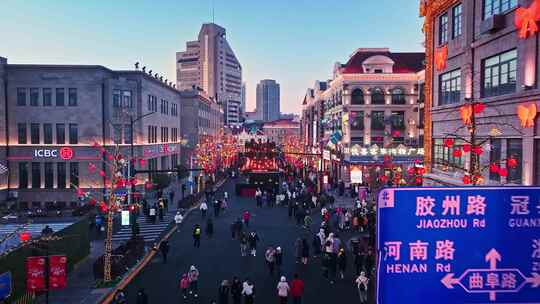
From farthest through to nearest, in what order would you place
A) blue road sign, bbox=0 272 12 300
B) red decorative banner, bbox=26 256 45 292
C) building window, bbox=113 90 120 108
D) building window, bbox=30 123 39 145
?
building window, bbox=113 90 120 108 → building window, bbox=30 123 39 145 → red decorative banner, bbox=26 256 45 292 → blue road sign, bbox=0 272 12 300

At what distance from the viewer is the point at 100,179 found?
42906 millimetres

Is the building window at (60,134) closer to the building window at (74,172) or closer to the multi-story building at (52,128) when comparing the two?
the multi-story building at (52,128)

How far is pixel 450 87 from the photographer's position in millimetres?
25109

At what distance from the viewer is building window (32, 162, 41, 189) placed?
42000 millimetres

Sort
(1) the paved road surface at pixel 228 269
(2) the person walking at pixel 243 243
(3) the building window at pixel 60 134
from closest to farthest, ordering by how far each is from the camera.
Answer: (1) the paved road surface at pixel 228 269, (2) the person walking at pixel 243 243, (3) the building window at pixel 60 134

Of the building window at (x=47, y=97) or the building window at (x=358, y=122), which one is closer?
the building window at (x=47, y=97)

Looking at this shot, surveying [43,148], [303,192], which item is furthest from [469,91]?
[43,148]

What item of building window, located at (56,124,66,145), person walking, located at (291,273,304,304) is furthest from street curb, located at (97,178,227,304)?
building window, located at (56,124,66,145)

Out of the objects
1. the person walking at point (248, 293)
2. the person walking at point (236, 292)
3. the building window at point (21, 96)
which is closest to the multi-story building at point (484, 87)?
the person walking at point (248, 293)

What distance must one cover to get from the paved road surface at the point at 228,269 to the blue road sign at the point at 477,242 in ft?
38.5

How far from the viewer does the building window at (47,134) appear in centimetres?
4200

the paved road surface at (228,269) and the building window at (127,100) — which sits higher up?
the building window at (127,100)

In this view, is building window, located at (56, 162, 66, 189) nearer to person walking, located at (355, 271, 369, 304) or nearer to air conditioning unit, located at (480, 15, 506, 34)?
person walking, located at (355, 271, 369, 304)

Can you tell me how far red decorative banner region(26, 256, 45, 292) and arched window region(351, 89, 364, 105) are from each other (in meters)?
43.6
